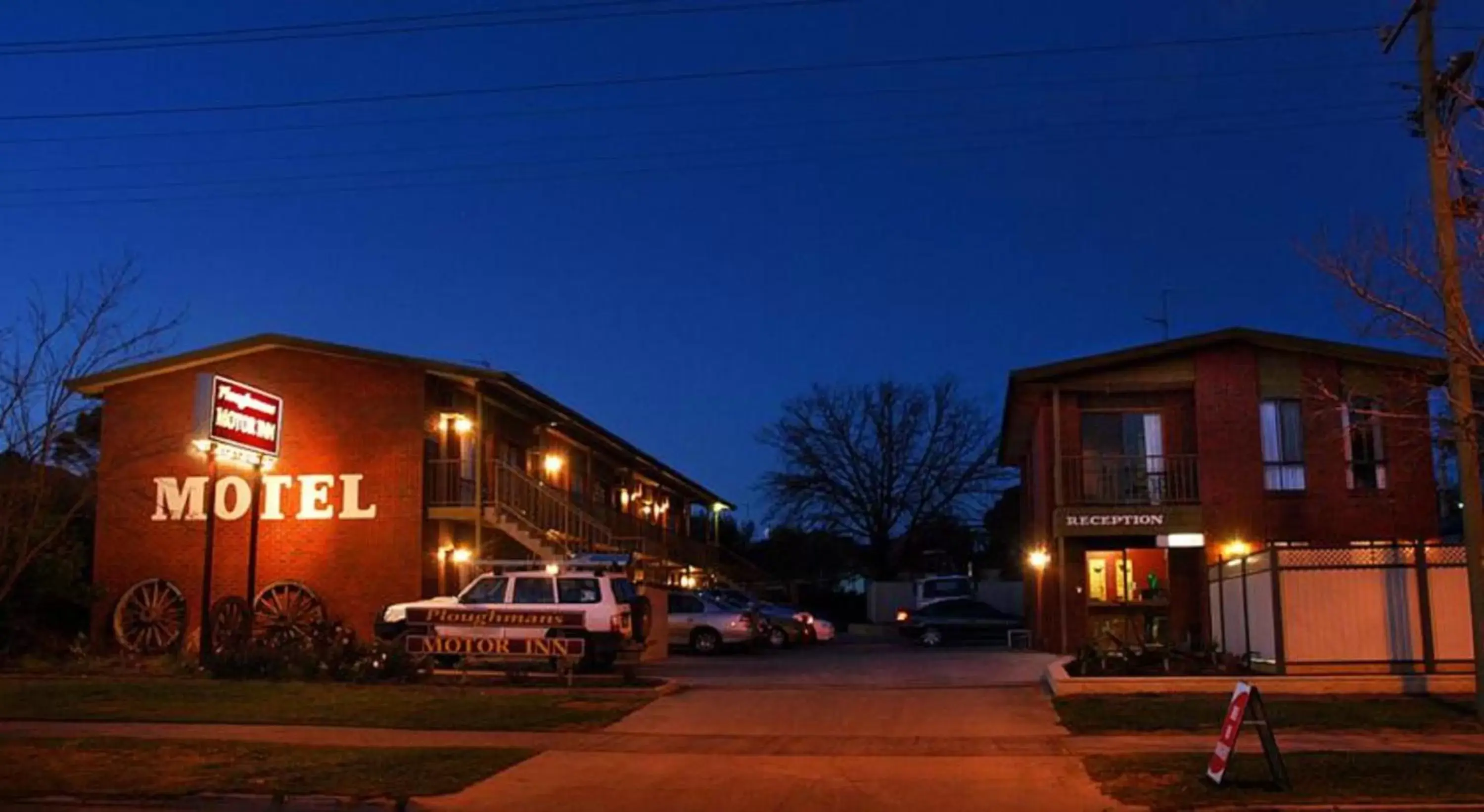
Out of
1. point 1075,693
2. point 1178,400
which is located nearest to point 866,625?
point 1178,400

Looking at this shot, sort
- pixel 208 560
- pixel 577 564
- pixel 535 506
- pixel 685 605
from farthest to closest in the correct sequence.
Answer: pixel 535 506, pixel 685 605, pixel 577 564, pixel 208 560

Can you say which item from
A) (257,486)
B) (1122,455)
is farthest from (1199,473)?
(257,486)

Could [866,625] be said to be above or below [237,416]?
below

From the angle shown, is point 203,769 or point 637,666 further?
point 637,666

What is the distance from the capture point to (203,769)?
45.1 feet

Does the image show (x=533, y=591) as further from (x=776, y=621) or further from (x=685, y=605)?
(x=776, y=621)

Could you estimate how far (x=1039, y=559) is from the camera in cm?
3350

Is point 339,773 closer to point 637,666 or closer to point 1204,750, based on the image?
point 1204,750

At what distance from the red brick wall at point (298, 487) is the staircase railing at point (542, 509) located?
2.19 m

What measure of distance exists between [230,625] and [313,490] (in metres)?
3.78

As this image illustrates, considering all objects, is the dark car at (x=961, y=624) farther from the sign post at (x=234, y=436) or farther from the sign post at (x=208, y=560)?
the sign post at (x=208, y=560)

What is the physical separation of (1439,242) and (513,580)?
1629 cm

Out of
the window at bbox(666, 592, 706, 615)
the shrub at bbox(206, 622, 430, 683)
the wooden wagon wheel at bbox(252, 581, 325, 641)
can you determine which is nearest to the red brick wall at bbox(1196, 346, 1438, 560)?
the window at bbox(666, 592, 706, 615)

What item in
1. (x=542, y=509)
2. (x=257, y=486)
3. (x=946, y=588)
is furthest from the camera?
(x=946, y=588)
